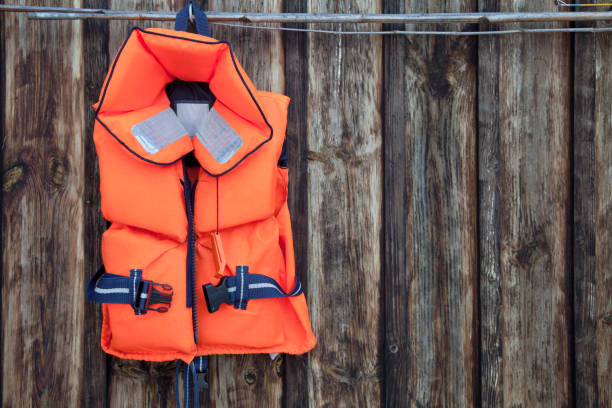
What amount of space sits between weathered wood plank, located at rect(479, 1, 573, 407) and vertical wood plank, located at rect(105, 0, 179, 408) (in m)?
1.04

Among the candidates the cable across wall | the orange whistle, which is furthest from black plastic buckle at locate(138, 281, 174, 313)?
the cable across wall

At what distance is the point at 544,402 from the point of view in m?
1.26

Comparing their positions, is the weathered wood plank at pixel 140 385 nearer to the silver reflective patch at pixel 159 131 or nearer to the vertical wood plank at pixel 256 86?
the vertical wood plank at pixel 256 86

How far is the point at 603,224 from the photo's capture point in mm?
1253

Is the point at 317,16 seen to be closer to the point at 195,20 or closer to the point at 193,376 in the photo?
the point at 195,20

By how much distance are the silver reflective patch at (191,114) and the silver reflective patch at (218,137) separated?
0.08 ft

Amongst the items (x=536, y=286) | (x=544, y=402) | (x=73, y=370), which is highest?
(x=536, y=286)

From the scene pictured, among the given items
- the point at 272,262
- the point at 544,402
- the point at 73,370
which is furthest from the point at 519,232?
the point at 73,370

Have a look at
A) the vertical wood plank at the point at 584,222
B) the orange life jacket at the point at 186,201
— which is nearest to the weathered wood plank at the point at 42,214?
the orange life jacket at the point at 186,201

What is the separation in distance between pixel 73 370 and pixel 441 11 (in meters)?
1.64

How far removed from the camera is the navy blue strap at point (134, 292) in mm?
1008

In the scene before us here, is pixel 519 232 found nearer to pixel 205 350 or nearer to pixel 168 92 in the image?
pixel 205 350

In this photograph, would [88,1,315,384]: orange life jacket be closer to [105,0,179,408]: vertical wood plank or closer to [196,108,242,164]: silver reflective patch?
[196,108,242,164]: silver reflective patch

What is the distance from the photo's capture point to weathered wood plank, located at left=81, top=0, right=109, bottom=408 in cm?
121
